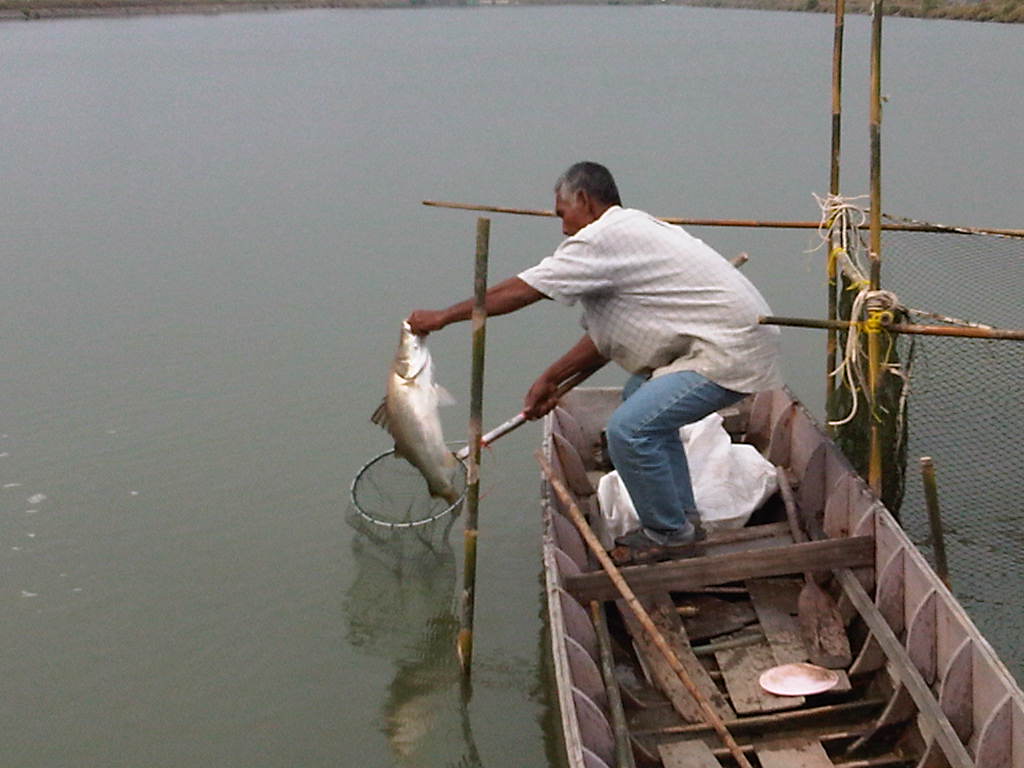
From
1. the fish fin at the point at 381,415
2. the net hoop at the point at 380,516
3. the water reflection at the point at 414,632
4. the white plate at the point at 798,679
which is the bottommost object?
the water reflection at the point at 414,632

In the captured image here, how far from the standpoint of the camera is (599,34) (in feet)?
174

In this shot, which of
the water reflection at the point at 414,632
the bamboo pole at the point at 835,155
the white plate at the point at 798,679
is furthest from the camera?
the bamboo pole at the point at 835,155

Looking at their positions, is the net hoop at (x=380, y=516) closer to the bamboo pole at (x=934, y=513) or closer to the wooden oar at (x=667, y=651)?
the wooden oar at (x=667, y=651)

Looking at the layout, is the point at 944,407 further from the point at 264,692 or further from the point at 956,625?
the point at 264,692

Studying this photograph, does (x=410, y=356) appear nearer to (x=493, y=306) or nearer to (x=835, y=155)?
(x=493, y=306)

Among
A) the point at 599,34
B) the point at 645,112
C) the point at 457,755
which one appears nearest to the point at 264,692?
the point at 457,755

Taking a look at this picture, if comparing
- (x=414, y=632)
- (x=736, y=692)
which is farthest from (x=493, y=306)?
(x=414, y=632)

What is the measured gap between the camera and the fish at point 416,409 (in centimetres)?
552

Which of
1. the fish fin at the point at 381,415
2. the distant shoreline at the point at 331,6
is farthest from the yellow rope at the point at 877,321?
the distant shoreline at the point at 331,6

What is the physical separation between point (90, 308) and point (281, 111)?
1470cm

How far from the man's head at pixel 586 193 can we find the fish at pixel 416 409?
35.0 inches

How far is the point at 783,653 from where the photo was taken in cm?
529

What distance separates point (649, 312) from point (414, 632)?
2665 millimetres

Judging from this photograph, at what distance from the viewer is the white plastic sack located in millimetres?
6156
